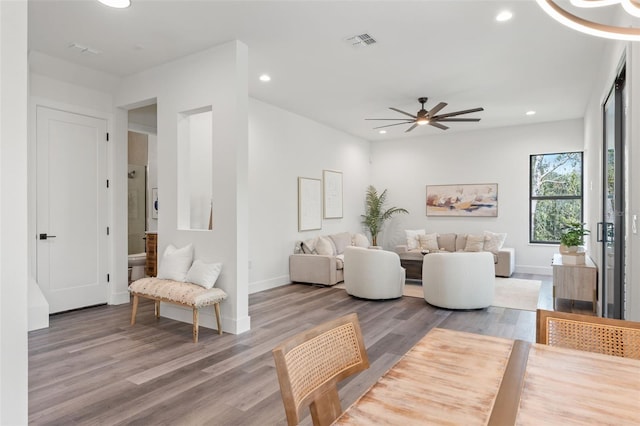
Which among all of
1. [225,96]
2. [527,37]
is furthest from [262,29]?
[527,37]

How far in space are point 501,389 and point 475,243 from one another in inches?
274

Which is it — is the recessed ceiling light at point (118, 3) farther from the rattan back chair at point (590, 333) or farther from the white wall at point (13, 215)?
the rattan back chair at point (590, 333)

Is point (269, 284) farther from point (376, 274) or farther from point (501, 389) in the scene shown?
point (501, 389)

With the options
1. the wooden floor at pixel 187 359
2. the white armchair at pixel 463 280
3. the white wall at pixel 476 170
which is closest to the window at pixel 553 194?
the white wall at pixel 476 170

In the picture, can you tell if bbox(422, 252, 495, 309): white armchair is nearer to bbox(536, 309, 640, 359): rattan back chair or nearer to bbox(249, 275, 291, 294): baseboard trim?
bbox(249, 275, 291, 294): baseboard trim

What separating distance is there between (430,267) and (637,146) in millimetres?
2808

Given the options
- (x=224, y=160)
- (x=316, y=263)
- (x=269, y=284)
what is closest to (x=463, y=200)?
(x=316, y=263)

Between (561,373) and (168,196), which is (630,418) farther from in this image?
(168,196)

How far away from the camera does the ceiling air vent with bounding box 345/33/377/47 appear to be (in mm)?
3791

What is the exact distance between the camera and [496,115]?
22.9 feet

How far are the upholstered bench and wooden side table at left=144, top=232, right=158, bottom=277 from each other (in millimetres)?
2094

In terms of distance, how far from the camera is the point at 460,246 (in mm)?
7824

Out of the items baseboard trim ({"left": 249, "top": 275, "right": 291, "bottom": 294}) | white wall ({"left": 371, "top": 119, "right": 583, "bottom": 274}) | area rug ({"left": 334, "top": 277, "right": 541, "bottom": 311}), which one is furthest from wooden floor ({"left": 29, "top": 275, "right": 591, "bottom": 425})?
white wall ({"left": 371, "top": 119, "right": 583, "bottom": 274})

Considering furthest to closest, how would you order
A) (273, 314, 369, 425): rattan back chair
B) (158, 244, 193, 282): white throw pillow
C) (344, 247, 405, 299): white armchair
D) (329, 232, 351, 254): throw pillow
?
1. (329, 232, 351, 254): throw pillow
2. (344, 247, 405, 299): white armchair
3. (158, 244, 193, 282): white throw pillow
4. (273, 314, 369, 425): rattan back chair
